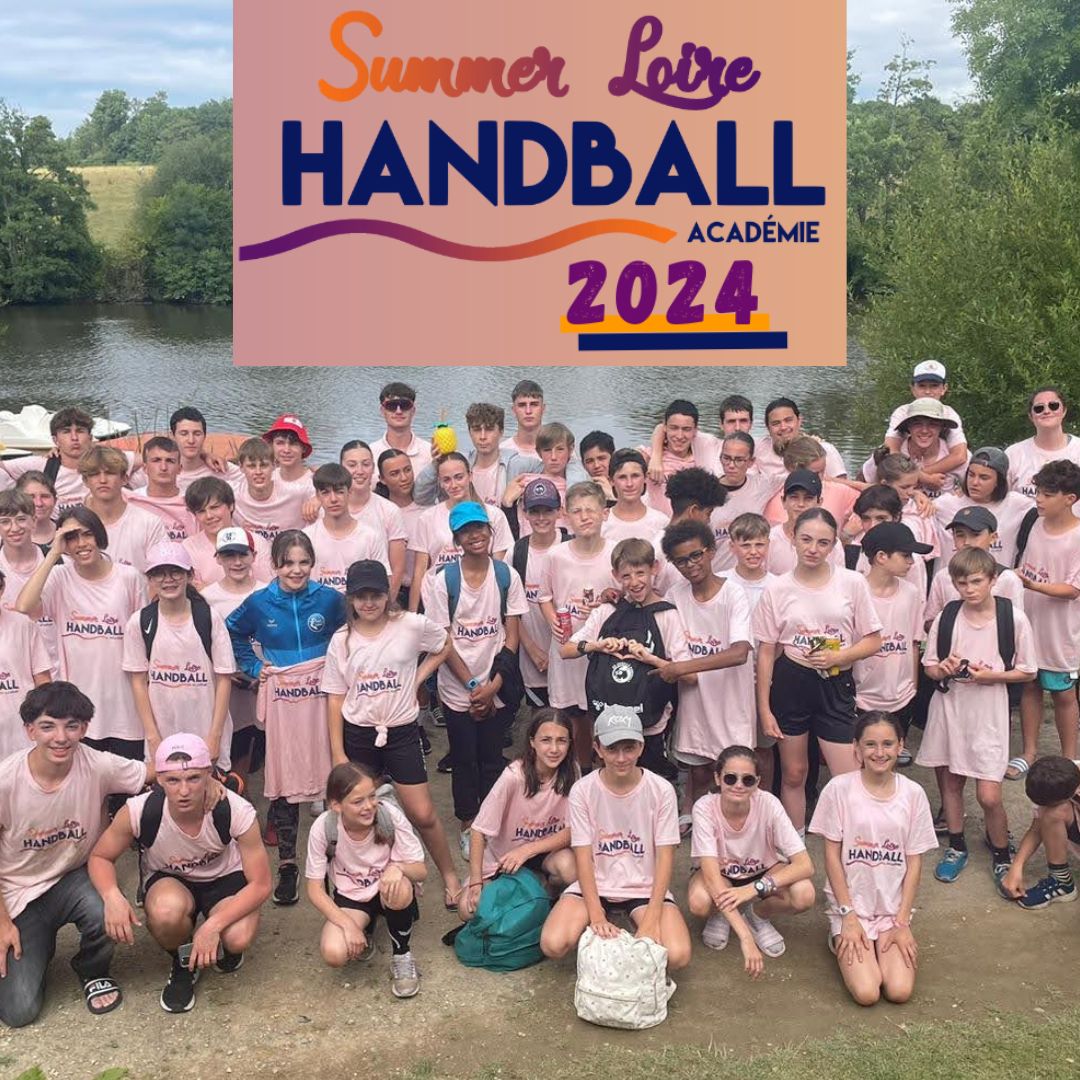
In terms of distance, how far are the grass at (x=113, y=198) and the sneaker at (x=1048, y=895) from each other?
62178 millimetres

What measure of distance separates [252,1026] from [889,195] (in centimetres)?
3540

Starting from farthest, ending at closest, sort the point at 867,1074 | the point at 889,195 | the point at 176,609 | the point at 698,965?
the point at 889,195
the point at 176,609
the point at 698,965
the point at 867,1074

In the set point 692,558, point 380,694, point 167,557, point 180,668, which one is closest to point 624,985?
point 380,694

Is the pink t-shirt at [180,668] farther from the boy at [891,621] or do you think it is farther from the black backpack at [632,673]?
the boy at [891,621]

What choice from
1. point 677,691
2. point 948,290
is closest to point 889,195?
point 948,290

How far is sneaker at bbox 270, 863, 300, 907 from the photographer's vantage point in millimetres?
5957

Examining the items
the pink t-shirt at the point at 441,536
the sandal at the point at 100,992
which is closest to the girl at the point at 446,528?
the pink t-shirt at the point at 441,536

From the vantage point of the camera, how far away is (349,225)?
8680 mm

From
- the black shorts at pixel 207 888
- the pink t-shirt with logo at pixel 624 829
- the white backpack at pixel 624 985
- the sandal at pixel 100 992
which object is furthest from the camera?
the pink t-shirt with logo at pixel 624 829

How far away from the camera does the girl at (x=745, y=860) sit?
5.39 m

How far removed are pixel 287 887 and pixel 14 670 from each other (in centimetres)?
172

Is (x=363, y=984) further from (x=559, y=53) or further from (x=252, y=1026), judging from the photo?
(x=559, y=53)

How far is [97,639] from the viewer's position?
6238mm

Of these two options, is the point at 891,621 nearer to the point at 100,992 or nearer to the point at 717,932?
the point at 717,932
